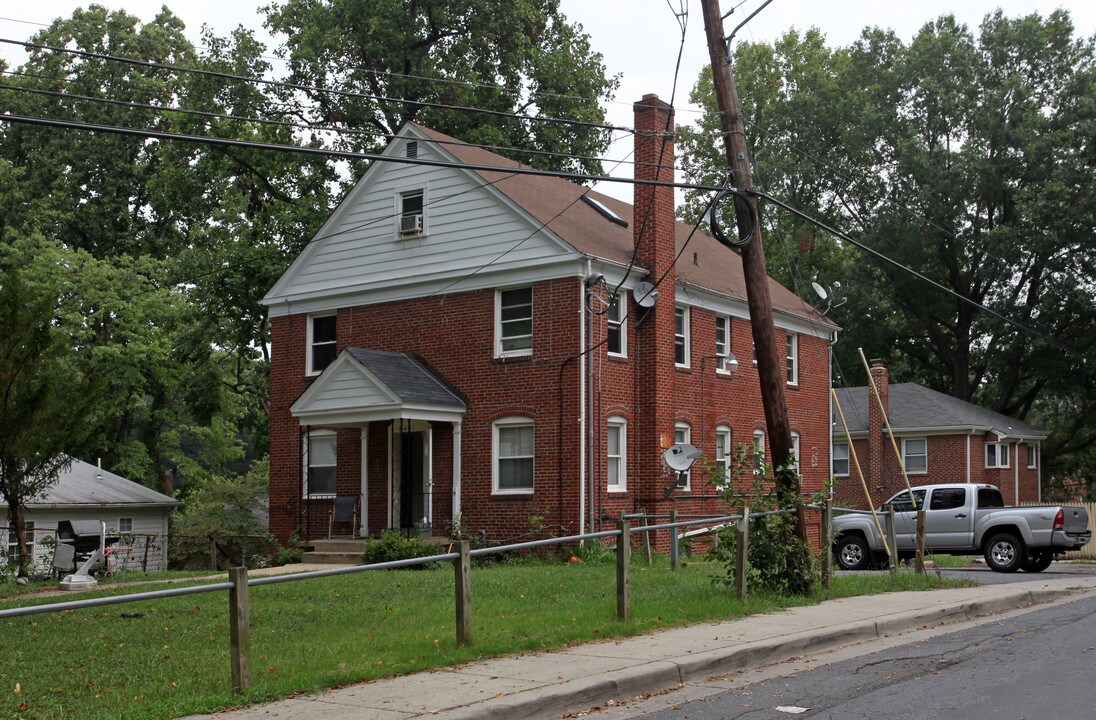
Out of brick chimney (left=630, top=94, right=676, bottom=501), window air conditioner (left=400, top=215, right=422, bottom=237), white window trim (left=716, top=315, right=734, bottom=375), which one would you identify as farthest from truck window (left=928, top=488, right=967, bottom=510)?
window air conditioner (left=400, top=215, right=422, bottom=237)

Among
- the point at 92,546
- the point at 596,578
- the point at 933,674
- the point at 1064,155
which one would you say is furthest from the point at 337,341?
the point at 1064,155

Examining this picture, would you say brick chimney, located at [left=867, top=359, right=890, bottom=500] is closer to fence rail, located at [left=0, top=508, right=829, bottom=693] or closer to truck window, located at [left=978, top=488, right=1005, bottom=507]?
truck window, located at [left=978, top=488, right=1005, bottom=507]

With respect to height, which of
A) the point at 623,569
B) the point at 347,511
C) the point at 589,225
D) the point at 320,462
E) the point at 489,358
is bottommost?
the point at 347,511

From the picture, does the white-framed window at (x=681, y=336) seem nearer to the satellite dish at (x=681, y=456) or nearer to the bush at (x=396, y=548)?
the satellite dish at (x=681, y=456)

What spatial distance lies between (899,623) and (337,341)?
17.4 m

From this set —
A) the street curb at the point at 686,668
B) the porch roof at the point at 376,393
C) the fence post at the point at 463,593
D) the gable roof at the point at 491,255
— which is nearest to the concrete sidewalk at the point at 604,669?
the street curb at the point at 686,668

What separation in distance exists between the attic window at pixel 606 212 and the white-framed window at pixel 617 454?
6.26m

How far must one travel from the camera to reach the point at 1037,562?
2281cm

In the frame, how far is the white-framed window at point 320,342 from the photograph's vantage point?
91.4ft

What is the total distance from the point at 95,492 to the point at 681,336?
18.8 meters

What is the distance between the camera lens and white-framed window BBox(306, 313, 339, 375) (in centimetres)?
2786

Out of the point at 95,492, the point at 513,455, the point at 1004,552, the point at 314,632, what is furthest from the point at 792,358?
the point at 314,632

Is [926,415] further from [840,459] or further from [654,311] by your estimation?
[654,311]

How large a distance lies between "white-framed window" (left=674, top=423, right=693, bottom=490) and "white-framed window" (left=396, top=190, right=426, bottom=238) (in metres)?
7.41
